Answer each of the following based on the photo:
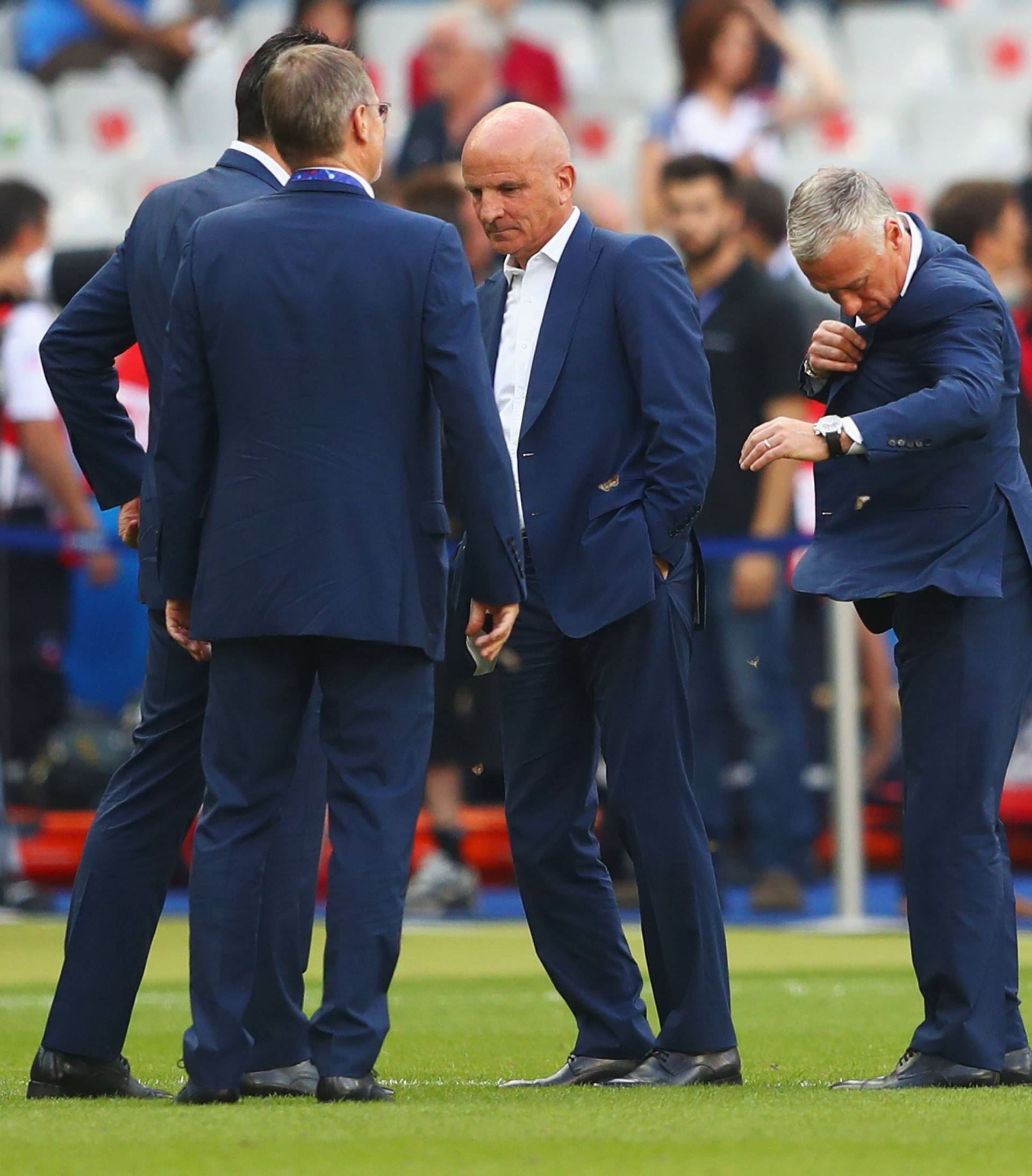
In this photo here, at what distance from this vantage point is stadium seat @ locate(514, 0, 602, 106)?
16.5 meters

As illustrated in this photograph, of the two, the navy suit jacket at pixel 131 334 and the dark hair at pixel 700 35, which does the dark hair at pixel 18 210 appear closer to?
the dark hair at pixel 700 35

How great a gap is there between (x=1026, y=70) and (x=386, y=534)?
13.6 meters

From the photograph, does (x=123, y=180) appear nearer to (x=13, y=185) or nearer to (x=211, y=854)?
(x=13, y=185)

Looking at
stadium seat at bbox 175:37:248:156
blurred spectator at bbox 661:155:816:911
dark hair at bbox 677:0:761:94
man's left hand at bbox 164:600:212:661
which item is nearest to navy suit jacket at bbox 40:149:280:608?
man's left hand at bbox 164:600:212:661

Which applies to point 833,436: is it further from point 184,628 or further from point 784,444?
point 184,628

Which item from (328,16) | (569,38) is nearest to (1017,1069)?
(328,16)

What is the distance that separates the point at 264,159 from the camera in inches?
190

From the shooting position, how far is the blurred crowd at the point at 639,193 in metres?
8.91

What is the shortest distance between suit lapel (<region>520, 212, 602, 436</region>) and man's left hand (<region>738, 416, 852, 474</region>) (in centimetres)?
54

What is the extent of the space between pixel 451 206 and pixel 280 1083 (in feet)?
16.8

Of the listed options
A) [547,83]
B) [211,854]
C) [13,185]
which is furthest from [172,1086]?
[547,83]

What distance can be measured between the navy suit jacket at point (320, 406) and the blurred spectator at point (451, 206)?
14.9ft

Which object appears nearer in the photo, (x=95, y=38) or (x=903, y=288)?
(x=903, y=288)

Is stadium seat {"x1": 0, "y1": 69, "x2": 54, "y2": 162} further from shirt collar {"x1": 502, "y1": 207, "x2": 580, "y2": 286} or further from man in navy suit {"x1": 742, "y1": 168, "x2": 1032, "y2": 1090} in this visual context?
man in navy suit {"x1": 742, "y1": 168, "x2": 1032, "y2": 1090}
